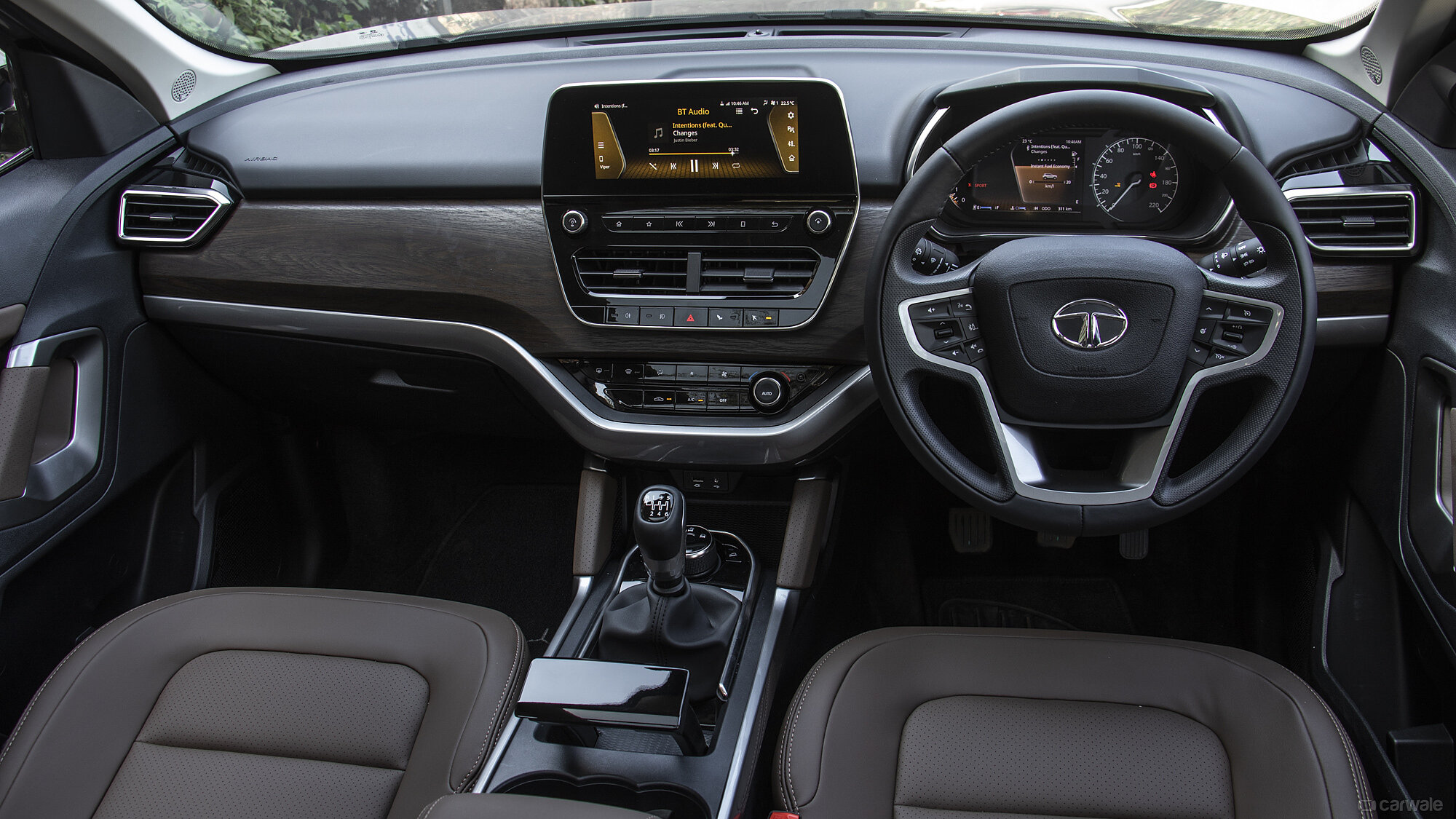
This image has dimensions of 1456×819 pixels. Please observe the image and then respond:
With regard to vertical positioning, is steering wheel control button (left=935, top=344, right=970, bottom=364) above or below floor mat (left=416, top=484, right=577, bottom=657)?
above

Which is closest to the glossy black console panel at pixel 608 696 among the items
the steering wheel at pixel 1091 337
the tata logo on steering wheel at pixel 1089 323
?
the steering wheel at pixel 1091 337

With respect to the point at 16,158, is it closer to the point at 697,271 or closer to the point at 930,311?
the point at 697,271

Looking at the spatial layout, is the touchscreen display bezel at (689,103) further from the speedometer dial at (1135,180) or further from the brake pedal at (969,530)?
the brake pedal at (969,530)

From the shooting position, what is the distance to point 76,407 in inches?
→ 63.4

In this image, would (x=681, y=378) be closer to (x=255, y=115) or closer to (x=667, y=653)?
(x=667, y=653)

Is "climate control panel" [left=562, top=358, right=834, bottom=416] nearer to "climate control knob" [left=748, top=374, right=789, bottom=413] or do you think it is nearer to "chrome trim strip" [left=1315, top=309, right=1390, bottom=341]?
"climate control knob" [left=748, top=374, right=789, bottom=413]

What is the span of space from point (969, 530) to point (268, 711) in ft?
4.79

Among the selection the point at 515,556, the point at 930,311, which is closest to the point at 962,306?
the point at 930,311

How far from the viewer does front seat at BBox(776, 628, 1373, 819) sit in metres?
1.02

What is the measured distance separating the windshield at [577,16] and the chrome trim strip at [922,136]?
0.39m

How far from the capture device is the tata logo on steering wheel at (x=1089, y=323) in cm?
114

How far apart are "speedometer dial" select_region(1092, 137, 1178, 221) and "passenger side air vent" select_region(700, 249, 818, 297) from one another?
469 mm

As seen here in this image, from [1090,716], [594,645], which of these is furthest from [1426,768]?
[594,645]

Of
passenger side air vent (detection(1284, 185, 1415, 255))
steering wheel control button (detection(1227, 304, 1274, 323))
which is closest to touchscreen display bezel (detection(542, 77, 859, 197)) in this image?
steering wheel control button (detection(1227, 304, 1274, 323))
